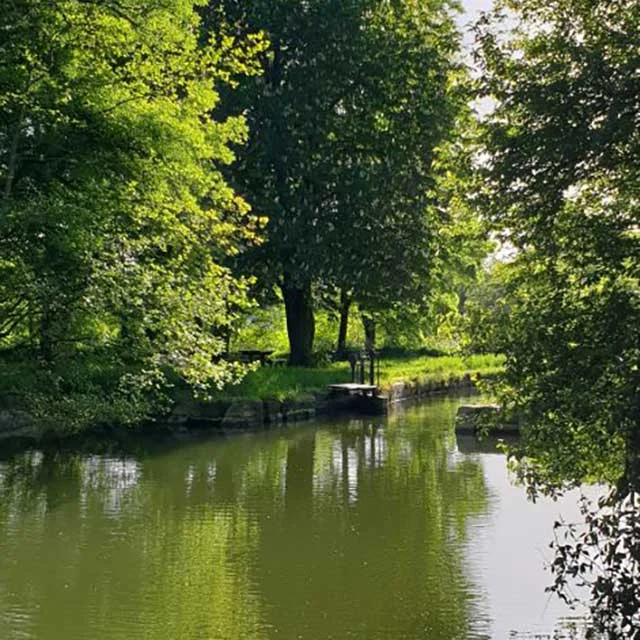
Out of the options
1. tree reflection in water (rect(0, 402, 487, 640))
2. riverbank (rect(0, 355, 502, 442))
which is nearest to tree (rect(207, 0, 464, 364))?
riverbank (rect(0, 355, 502, 442))

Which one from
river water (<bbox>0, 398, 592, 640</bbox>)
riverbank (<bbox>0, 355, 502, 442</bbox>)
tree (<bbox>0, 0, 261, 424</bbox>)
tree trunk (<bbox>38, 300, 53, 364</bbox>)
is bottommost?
river water (<bbox>0, 398, 592, 640</bbox>)

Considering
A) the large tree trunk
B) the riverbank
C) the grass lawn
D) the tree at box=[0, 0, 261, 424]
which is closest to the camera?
the tree at box=[0, 0, 261, 424]

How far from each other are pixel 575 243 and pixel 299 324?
19.1 m

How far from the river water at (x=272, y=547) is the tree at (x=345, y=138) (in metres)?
7.20

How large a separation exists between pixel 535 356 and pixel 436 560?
355cm

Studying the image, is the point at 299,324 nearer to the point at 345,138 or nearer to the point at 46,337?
the point at 345,138

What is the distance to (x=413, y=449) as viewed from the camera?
16469 mm

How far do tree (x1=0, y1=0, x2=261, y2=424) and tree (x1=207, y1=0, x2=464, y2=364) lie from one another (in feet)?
35.4

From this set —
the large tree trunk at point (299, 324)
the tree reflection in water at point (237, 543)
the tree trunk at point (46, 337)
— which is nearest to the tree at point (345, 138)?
the large tree trunk at point (299, 324)

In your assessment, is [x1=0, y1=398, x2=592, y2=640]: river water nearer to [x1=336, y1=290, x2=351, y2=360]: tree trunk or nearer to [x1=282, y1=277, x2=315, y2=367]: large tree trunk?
[x1=282, y1=277, x2=315, y2=367]: large tree trunk

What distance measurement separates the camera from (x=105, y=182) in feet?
31.1

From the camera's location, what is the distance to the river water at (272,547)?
7.18 m

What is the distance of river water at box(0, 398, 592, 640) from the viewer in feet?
23.5

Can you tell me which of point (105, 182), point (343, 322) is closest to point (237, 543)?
point (105, 182)
